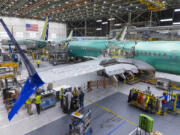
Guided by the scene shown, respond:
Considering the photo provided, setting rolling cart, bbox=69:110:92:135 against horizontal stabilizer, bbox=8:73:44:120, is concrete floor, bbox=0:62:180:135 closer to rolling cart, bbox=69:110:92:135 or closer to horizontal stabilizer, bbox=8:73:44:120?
rolling cart, bbox=69:110:92:135

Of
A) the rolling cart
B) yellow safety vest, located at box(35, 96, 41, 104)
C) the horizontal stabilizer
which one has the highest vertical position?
the horizontal stabilizer

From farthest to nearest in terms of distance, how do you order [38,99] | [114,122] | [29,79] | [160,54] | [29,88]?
[160,54]
[38,99]
[114,122]
[29,79]
[29,88]

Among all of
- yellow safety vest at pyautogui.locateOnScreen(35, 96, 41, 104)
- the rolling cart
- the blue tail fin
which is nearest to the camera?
the blue tail fin

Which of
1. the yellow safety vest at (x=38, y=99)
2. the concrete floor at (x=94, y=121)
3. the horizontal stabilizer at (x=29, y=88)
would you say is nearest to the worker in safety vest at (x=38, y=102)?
the yellow safety vest at (x=38, y=99)

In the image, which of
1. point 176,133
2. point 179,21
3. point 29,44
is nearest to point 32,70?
point 176,133

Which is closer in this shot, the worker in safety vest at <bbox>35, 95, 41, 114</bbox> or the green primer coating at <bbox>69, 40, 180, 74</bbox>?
the worker in safety vest at <bbox>35, 95, 41, 114</bbox>

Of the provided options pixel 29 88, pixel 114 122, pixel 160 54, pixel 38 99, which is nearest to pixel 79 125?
pixel 114 122

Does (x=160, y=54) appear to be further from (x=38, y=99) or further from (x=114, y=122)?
(x=38, y=99)

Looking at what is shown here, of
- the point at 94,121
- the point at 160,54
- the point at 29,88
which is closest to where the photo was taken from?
the point at 29,88

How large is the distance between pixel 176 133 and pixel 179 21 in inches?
1746

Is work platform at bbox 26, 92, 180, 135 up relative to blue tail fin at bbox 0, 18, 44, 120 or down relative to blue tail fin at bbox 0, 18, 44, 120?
down

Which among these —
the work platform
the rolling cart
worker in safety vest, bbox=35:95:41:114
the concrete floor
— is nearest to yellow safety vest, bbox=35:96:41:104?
worker in safety vest, bbox=35:95:41:114

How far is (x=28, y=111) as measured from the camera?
30.1ft

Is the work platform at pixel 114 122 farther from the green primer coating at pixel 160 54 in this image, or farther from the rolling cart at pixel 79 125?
the green primer coating at pixel 160 54
